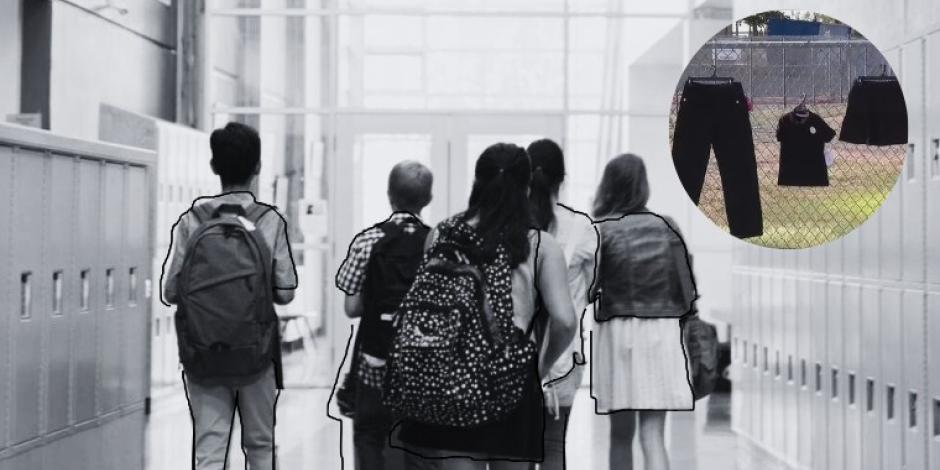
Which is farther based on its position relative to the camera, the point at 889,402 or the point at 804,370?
the point at 804,370

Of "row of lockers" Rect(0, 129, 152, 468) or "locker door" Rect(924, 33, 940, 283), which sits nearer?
"row of lockers" Rect(0, 129, 152, 468)

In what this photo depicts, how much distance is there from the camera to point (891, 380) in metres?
6.57

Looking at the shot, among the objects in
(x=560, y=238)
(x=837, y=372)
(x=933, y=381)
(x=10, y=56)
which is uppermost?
(x=10, y=56)

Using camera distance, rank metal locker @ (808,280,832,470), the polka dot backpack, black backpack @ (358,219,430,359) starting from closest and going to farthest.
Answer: the polka dot backpack → black backpack @ (358,219,430,359) → metal locker @ (808,280,832,470)

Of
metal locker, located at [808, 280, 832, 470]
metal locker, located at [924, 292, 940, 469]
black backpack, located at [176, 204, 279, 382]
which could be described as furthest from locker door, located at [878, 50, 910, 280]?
black backpack, located at [176, 204, 279, 382]

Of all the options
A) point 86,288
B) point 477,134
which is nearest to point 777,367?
point 86,288

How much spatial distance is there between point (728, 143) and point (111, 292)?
3.03 m

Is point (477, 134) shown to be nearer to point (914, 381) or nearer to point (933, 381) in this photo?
point (914, 381)

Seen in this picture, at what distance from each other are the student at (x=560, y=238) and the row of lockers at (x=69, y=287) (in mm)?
2129

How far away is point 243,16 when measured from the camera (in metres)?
14.6

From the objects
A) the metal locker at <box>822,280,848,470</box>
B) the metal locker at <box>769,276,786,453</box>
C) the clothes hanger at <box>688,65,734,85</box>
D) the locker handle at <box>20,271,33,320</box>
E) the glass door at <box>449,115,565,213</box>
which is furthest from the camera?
the glass door at <box>449,115,565,213</box>

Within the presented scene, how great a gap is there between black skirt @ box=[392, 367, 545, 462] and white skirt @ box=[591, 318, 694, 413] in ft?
6.61

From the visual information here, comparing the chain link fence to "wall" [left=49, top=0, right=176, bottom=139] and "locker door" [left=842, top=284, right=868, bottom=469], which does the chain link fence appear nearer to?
"locker door" [left=842, top=284, right=868, bottom=469]

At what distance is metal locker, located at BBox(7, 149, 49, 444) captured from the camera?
229 inches
